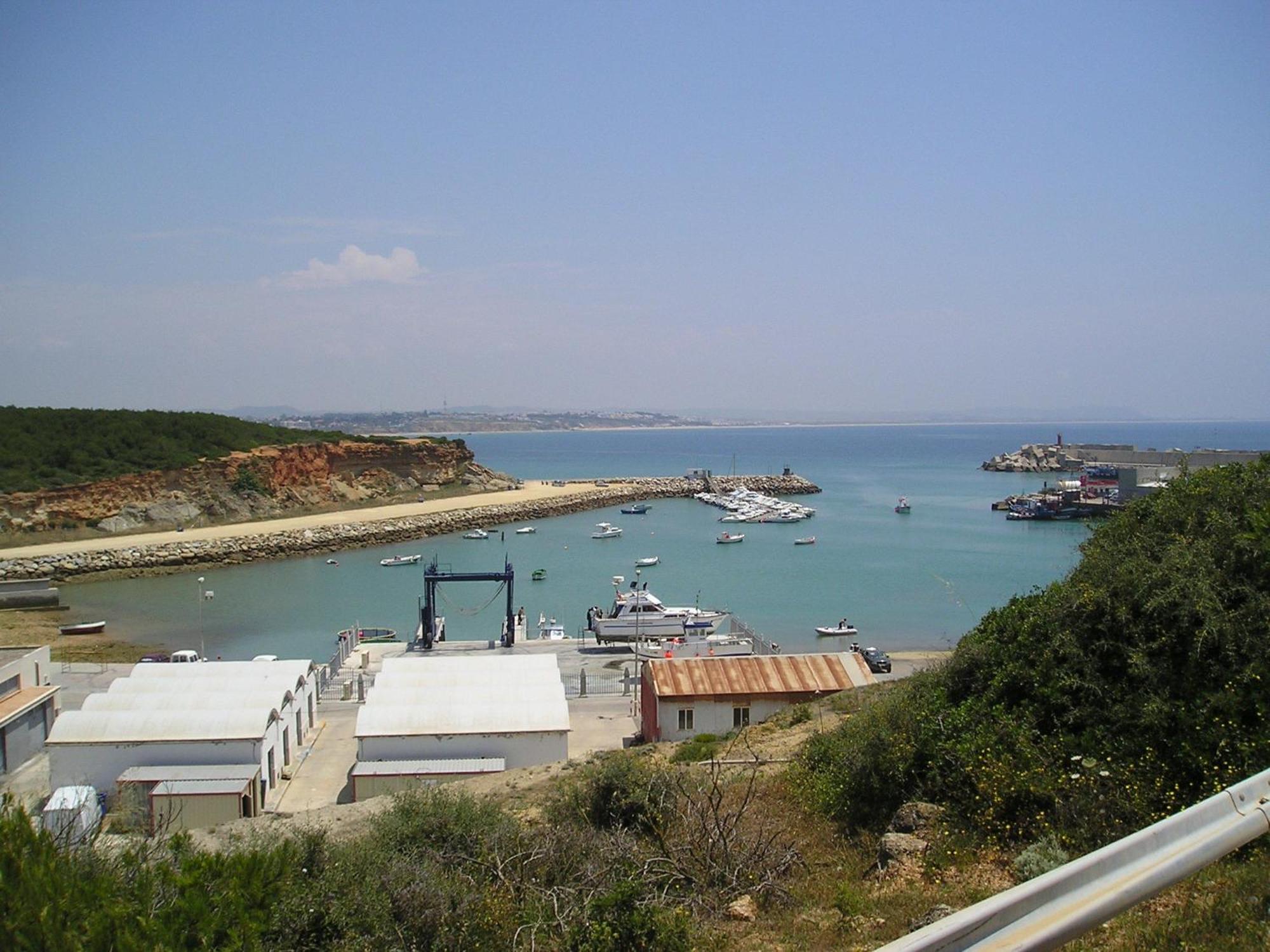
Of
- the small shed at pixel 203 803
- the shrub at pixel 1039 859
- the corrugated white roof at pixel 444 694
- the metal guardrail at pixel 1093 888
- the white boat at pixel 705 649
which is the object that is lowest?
the white boat at pixel 705 649

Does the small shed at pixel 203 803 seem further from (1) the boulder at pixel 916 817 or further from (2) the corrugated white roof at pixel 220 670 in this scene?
(1) the boulder at pixel 916 817

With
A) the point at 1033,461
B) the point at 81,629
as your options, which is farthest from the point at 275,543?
the point at 1033,461

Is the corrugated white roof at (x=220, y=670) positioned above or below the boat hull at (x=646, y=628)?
above

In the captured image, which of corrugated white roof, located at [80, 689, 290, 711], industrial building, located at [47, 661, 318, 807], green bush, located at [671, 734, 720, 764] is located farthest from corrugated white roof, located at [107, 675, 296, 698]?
green bush, located at [671, 734, 720, 764]

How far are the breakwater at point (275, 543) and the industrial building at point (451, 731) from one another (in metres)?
36.4

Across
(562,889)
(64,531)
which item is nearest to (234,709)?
(562,889)

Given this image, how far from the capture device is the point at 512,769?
14852 mm

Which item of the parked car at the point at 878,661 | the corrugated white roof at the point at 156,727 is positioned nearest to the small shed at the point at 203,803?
the corrugated white roof at the point at 156,727

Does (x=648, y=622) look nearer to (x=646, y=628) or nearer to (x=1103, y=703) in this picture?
(x=646, y=628)

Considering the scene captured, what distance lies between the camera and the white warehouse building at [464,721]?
15797 mm

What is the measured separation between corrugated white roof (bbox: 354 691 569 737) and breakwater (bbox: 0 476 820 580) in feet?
120

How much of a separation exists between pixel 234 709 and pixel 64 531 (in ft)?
146

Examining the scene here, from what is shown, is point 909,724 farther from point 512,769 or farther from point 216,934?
point 512,769

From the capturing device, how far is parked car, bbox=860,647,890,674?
2623 centimetres
